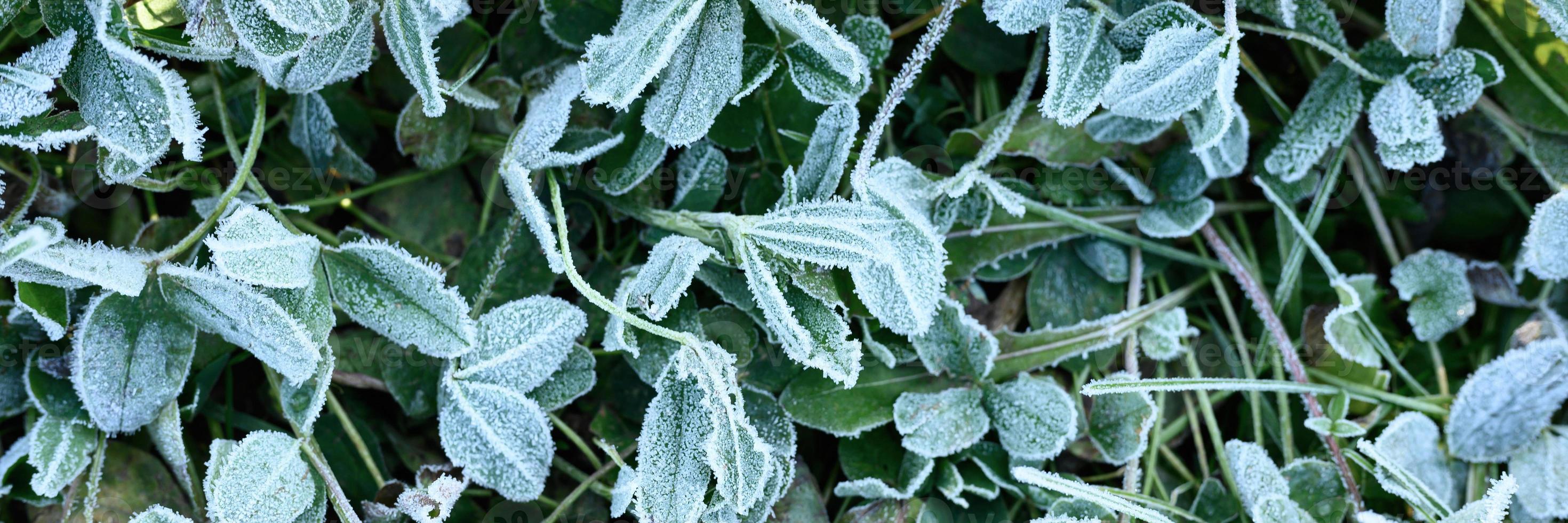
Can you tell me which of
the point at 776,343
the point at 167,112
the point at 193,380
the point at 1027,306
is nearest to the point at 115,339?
the point at 193,380

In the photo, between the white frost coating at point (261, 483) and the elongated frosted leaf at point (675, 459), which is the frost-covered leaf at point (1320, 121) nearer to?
the elongated frosted leaf at point (675, 459)

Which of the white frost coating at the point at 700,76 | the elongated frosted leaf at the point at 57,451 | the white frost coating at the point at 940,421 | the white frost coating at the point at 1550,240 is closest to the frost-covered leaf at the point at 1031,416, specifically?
the white frost coating at the point at 940,421

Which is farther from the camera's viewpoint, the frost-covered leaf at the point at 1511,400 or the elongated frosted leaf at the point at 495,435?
the frost-covered leaf at the point at 1511,400

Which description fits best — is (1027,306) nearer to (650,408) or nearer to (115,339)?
(650,408)

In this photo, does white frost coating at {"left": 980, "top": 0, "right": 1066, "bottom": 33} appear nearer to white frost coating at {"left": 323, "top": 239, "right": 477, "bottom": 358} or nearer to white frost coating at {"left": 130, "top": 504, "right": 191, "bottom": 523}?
white frost coating at {"left": 323, "top": 239, "right": 477, "bottom": 358}

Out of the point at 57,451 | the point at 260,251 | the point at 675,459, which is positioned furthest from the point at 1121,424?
the point at 57,451

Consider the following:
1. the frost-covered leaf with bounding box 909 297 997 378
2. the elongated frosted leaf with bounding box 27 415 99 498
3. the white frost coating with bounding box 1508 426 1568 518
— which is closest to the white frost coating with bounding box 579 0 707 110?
the frost-covered leaf with bounding box 909 297 997 378
